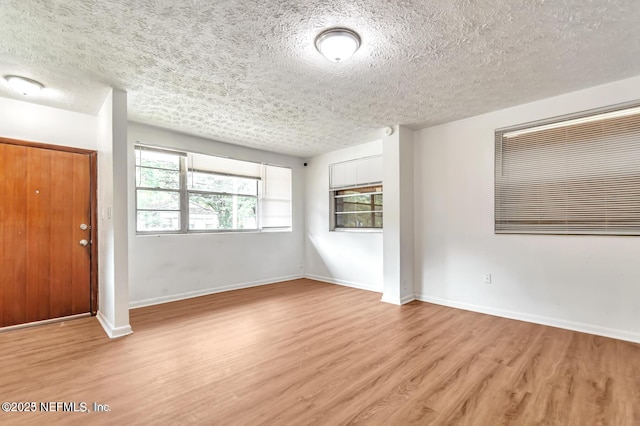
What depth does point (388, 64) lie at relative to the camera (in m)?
2.58

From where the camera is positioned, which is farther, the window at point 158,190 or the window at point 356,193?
the window at point 356,193

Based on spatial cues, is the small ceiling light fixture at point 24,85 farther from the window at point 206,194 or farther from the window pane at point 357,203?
the window pane at point 357,203

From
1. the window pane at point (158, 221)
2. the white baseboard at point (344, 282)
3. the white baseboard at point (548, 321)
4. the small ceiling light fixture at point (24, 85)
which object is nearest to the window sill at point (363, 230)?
the white baseboard at point (344, 282)

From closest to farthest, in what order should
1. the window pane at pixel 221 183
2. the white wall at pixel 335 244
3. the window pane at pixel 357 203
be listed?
the window pane at pixel 221 183, the white wall at pixel 335 244, the window pane at pixel 357 203

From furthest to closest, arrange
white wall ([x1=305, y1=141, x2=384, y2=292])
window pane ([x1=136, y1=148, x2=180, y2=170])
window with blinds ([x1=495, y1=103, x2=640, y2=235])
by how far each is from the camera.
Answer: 1. white wall ([x1=305, y1=141, x2=384, y2=292])
2. window pane ([x1=136, y1=148, x2=180, y2=170])
3. window with blinds ([x1=495, y1=103, x2=640, y2=235])

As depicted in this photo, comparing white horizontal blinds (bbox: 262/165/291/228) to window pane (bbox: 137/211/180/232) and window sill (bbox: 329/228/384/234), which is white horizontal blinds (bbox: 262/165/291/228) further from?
window pane (bbox: 137/211/180/232)

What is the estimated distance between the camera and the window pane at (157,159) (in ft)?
14.0

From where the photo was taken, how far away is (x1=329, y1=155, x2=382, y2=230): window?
516 centimetres

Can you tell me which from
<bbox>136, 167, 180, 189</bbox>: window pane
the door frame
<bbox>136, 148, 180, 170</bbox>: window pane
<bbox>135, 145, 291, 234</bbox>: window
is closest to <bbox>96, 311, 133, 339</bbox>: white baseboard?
the door frame

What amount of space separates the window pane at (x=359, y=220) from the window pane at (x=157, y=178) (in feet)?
9.78

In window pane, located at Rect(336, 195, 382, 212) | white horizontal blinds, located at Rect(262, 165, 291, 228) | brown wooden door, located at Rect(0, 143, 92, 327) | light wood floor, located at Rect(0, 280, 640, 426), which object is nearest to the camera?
light wood floor, located at Rect(0, 280, 640, 426)

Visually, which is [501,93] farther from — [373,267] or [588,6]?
[373,267]

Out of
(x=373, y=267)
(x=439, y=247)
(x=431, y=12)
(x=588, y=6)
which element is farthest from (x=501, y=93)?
(x=373, y=267)

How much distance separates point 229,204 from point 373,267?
110 inches
